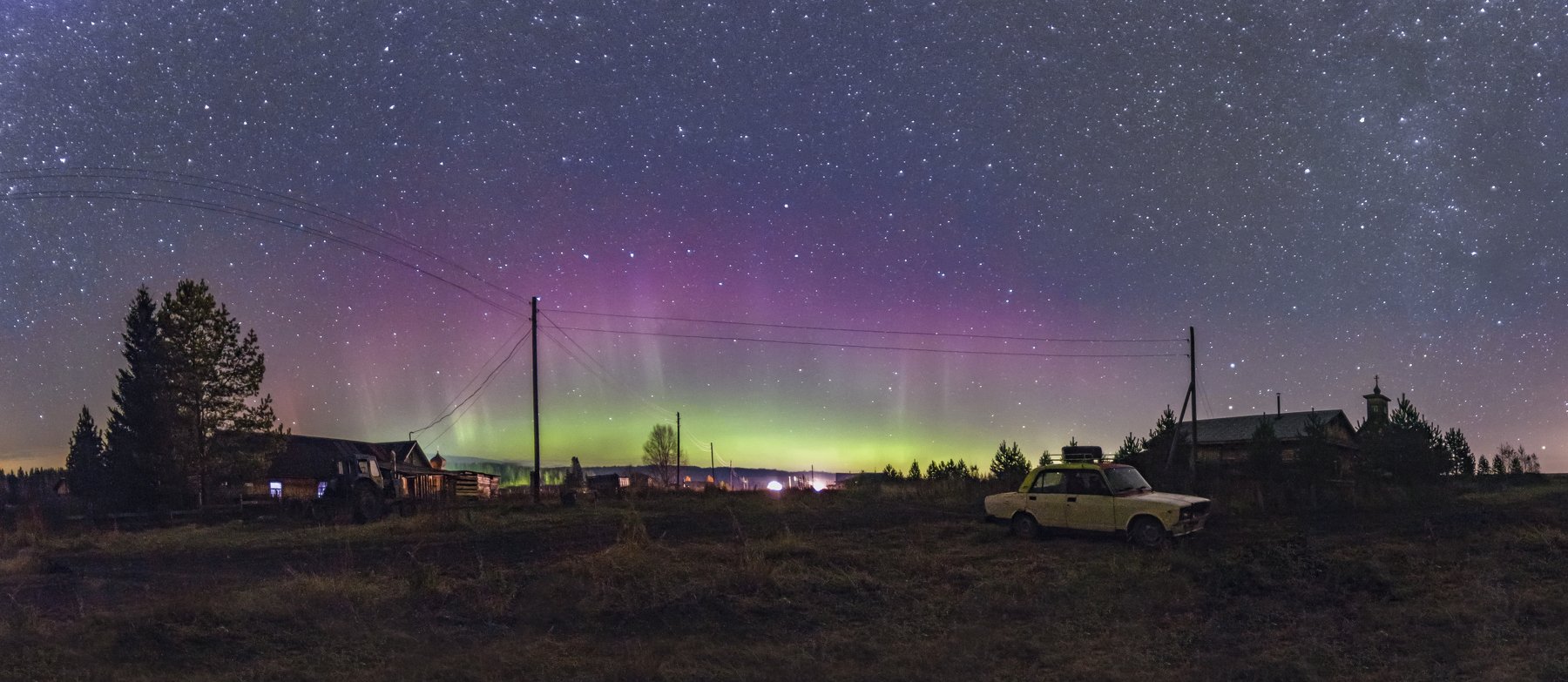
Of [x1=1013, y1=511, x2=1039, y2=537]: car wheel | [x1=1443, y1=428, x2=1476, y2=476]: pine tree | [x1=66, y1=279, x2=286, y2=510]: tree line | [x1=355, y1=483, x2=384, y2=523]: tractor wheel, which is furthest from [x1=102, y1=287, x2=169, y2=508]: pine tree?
[x1=1443, y1=428, x2=1476, y2=476]: pine tree

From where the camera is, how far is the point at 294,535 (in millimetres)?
24531

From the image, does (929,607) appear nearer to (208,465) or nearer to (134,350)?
(208,465)

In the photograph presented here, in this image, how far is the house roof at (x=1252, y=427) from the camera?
2234 inches

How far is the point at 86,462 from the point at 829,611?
8882cm

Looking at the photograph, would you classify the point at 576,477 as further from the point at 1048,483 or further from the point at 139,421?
the point at 1048,483

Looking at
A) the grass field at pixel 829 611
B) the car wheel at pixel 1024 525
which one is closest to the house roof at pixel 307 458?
the grass field at pixel 829 611

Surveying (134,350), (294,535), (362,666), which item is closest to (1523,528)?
(362,666)

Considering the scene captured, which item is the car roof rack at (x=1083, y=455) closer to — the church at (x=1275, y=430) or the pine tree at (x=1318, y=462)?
the pine tree at (x=1318, y=462)

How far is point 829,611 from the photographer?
11.0 meters

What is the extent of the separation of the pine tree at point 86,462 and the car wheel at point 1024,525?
55.2 metres

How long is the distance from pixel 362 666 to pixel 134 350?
52348mm

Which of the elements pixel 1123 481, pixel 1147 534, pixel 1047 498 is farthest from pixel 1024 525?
pixel 1147 534

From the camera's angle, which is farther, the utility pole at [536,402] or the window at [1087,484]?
the utility pole at [536,402]

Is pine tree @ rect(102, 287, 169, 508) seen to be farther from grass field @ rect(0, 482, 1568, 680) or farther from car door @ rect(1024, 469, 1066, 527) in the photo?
car door @ rect(1024, 469, 1066, 527)
